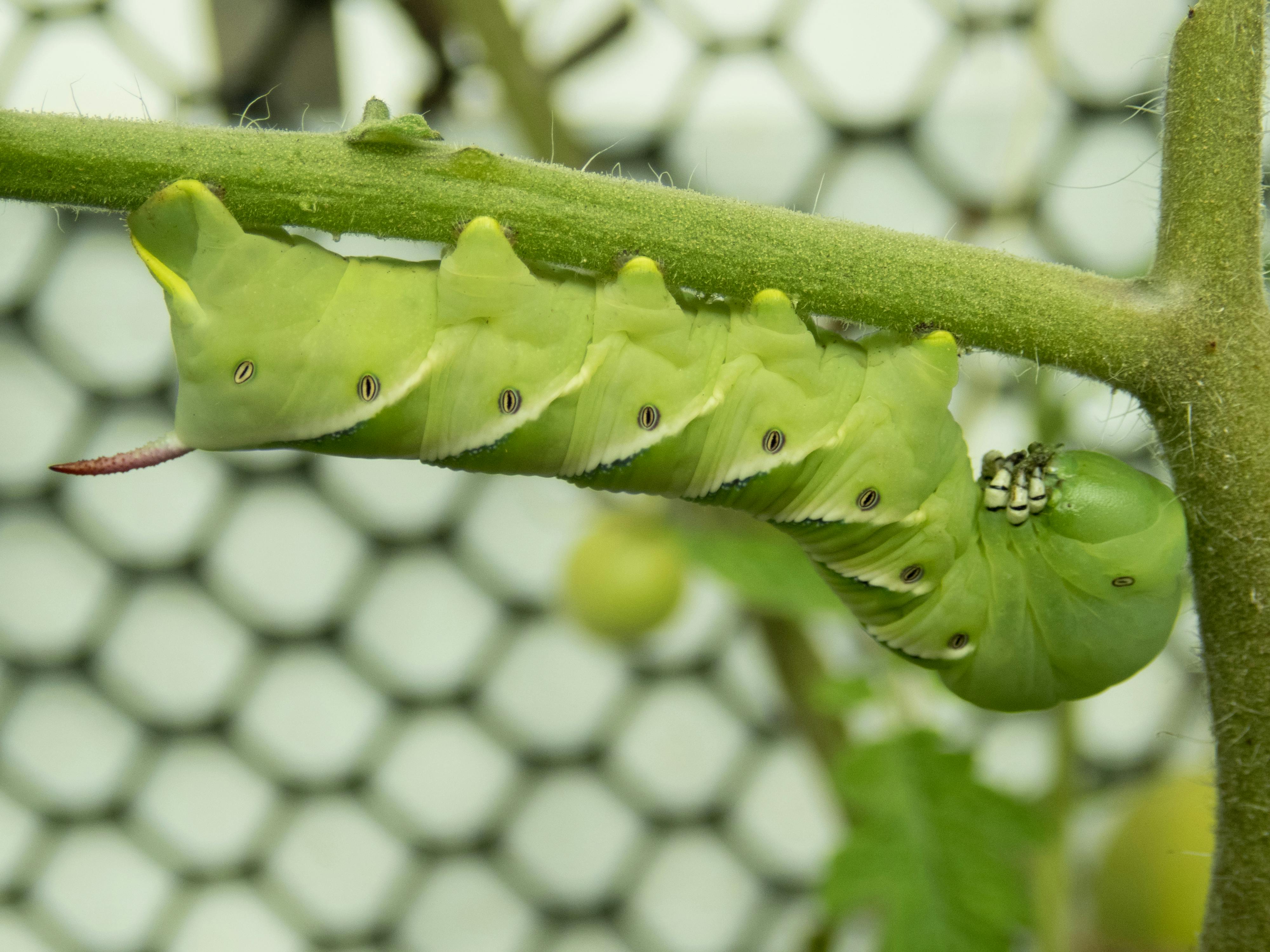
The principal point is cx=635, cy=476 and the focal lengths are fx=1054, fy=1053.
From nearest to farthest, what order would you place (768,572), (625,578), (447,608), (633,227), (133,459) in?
1. (633,227)
2. (133,459)
3. (768,572)
4. (625,578)
5. (447,608)

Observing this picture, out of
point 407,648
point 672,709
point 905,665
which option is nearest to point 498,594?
point 407,648

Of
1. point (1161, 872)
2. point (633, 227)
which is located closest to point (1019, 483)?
point (633, 227)

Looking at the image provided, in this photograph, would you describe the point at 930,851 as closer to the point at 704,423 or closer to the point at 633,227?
the point at 704,423

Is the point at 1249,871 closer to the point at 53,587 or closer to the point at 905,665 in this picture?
the point at 905,665

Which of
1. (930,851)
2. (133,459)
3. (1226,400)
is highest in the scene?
(1226,400)

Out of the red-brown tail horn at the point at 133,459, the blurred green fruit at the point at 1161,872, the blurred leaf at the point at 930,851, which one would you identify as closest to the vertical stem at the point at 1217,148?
the red-brown tail horn at the point at 133,459

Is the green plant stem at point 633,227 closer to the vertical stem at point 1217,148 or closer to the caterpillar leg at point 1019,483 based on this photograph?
the vertical stem at point 1217,148

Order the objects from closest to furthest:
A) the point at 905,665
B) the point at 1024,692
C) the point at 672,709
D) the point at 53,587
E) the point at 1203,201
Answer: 1. the point at 1203,201
2. the point at 1024,692
3. the point at 905,665
4. the point at 53,587
5. the point at 672,709
